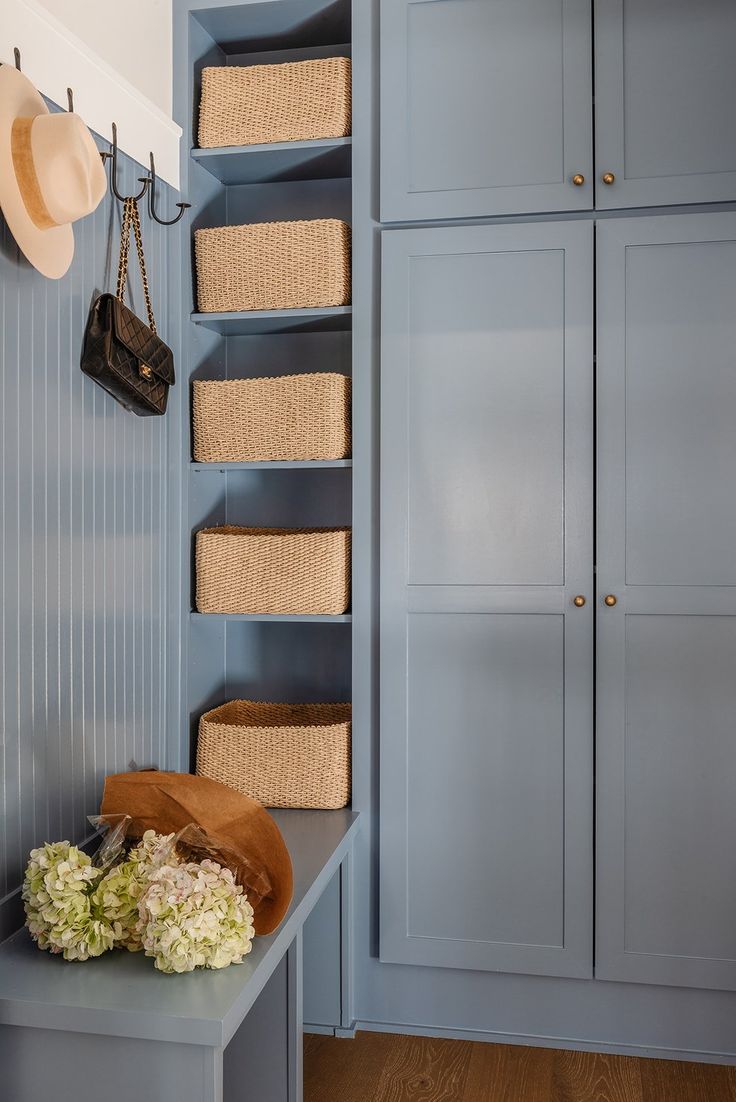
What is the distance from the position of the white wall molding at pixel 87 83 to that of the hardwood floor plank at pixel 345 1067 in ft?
6.64

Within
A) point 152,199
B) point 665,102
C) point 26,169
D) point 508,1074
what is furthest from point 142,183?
point 508,1074

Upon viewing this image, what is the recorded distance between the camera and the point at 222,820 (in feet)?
5.52

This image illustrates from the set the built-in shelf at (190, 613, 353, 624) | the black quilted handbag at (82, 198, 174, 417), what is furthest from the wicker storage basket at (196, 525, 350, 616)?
the black quilted handbag at (82, 198, 174, 417)

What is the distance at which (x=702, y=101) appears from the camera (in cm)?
203

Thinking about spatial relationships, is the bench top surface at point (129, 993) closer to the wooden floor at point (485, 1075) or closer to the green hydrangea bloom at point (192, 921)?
the green hydrangea bloom at point (192, 921)

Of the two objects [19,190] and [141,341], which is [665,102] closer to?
[141,341]

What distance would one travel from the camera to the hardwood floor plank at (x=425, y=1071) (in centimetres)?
196

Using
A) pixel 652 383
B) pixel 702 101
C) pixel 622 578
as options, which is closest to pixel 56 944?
pixel 622 578

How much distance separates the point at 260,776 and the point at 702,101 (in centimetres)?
183

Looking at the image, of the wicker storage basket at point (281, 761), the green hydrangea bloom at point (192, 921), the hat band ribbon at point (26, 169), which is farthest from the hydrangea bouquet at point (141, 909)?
the hat band ribbon at point (26, 169)

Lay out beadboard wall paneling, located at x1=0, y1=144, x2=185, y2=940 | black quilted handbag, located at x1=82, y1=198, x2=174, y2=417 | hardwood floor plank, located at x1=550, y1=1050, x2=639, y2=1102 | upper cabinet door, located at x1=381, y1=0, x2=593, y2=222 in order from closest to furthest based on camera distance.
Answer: beadboard wall paneling, located at x1=0, y1=144, x2=185, y2=940, black quilted handbag, located at x1=82, y1=198, x2=174, y2=417, hardwood floor plank, located at x1=550, y1=1050, x2=639, y2=1102, upper cabinet door, located at x1=381, y1=0, x2=593, y2=222

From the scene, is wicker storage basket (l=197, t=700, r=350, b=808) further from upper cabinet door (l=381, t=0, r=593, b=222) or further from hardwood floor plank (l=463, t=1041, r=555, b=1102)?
upper cabinet door (l=381, t=0, r=593, b=222)

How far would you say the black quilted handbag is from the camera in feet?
5.89

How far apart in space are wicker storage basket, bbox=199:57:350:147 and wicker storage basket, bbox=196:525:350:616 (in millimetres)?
973
